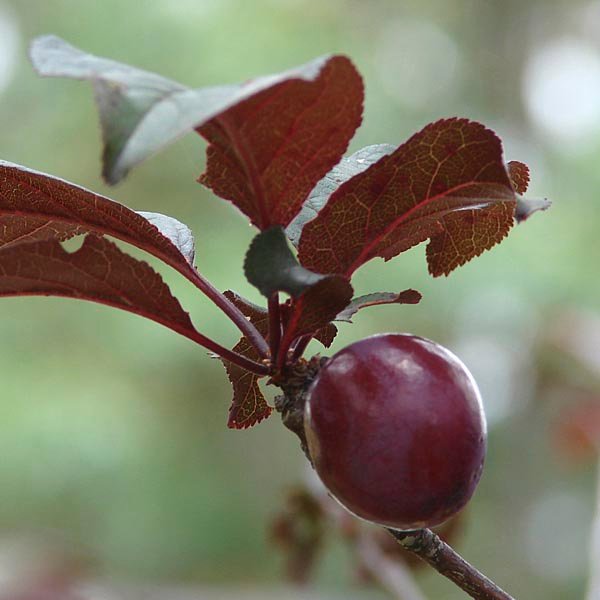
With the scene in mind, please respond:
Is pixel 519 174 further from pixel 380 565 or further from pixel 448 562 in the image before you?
pixel 380 565

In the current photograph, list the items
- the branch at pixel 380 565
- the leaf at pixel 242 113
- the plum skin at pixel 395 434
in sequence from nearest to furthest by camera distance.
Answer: the leaf at pixel 242 113, the plum skin at pixel 395 434, the branch at pixel 380 565

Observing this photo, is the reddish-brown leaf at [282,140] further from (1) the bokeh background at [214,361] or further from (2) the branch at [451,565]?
(1) the bokeh background at [214,361]

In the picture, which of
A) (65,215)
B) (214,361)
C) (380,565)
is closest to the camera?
(65,215)

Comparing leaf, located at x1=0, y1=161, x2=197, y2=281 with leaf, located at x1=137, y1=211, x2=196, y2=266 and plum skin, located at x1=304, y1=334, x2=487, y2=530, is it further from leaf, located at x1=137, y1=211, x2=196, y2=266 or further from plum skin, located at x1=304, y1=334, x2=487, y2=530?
plum skin, located at x1=304, y1=334, x2=487, y2=530

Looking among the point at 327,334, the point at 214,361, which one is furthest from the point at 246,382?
the point at 214,361

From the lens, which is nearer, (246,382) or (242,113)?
(242,113)

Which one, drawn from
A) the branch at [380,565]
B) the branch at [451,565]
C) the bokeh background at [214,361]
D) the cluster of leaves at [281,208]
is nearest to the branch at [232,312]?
the cluster of leaves at [281,208]
